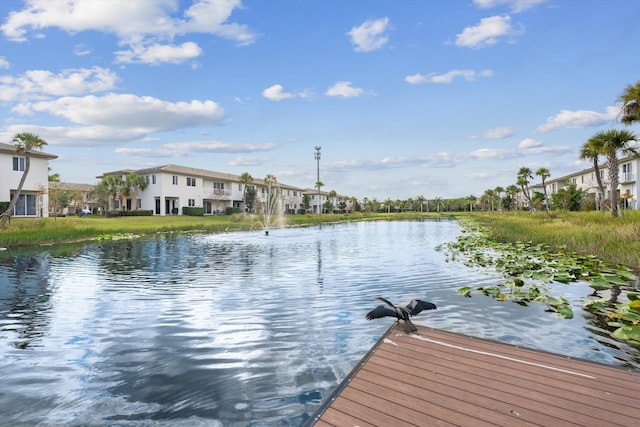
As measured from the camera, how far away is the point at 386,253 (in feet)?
57.4

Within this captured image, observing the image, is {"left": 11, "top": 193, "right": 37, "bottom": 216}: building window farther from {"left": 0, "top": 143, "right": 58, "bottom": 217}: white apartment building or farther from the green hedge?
the green hedge

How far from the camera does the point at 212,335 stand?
6594 mm

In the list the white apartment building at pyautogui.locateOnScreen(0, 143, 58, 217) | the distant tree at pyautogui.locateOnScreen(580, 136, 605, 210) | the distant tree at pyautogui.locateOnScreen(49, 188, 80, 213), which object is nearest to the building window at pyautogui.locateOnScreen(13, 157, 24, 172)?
the white apartment building at pyautogui.locateOnScreen(0, 143, 58, 217)

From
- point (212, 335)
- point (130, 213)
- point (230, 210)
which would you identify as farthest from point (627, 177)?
point (130, 213)

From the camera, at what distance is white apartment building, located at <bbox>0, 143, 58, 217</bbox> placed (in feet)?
110

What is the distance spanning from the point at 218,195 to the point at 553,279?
52032 millimetres

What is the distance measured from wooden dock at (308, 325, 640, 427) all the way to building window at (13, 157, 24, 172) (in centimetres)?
4100

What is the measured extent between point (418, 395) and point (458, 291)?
6373mm

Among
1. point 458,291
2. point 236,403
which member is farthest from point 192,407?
point 458,291

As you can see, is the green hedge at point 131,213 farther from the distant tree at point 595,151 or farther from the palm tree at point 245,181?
the distant tree at point 595,151

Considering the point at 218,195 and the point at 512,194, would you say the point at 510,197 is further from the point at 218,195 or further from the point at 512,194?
the point at 218,195

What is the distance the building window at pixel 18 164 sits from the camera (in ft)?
112

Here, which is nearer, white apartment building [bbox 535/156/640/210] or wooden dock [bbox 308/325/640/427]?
wooden dock [bbox 308/325/640/427]

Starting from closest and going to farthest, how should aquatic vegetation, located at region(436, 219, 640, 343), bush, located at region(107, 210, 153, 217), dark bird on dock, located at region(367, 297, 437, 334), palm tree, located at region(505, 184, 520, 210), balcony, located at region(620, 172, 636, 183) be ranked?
dark bird on dock, located at region(367, 297, 437, 334), aquatic vegetation, located at region(436, 219, 640, 343), bush, located at region(107, 210, 153, 217), balcony, located at region(620, 172, 636, 183), palm tree, located at region(505, 184, 520, 210)
